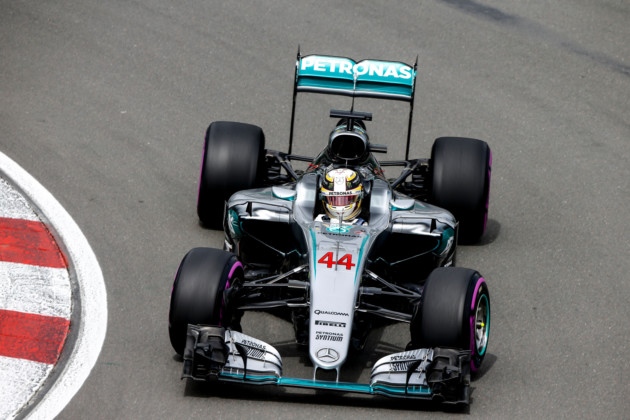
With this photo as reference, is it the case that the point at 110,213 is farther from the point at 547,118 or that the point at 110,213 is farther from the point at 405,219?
the point at 547,118

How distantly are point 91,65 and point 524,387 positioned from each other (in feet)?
26.0

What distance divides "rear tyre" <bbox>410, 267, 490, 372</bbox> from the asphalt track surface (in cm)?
48

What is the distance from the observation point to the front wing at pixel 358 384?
9648 mm

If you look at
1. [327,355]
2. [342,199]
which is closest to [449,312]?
[327,355]

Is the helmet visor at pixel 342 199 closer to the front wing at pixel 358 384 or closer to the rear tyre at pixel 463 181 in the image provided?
the rear tyre at pixel 463 181

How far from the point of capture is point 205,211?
41.4 feet

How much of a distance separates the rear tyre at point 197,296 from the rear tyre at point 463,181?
2.80 meters

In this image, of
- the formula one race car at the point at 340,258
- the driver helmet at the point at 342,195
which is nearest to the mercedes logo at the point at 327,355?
the formula one race car at the point at 340,258

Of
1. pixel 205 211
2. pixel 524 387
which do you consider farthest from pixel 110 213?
pixel 524 387

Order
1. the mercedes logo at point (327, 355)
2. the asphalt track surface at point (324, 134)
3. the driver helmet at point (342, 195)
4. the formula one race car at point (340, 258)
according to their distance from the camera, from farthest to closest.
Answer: the driver helmet at point (342, 195), the asphalt track surface at point (324, 134), the mercedes logo at point (327, 355), the formula one race car at point (340, 258)

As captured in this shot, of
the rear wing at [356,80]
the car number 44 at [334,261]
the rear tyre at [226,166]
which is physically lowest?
the car number 44 at [334,261]

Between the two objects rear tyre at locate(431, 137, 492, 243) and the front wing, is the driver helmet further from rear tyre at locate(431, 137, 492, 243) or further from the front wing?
the front wing

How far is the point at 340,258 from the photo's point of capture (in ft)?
34.6

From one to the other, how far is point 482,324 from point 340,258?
1175mm
